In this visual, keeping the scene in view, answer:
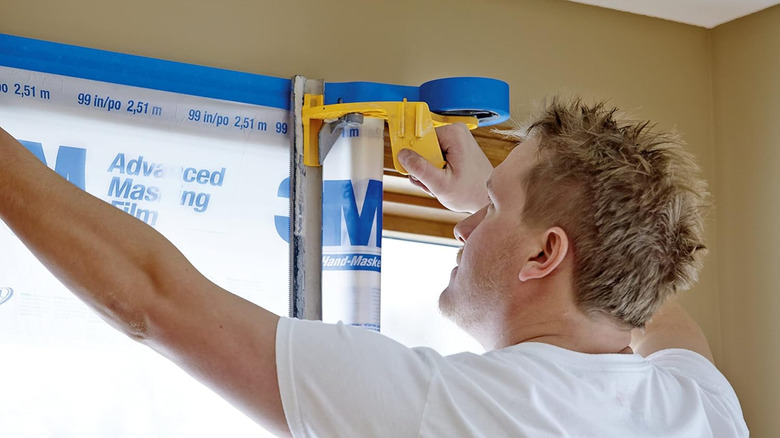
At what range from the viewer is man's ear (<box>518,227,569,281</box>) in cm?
113

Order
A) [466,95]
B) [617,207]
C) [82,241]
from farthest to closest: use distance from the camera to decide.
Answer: [466,95] → [617,207] → [82,241]

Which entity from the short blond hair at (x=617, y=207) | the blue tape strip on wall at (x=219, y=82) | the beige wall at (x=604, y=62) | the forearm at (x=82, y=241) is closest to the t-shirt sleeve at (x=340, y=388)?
the forearm at (x=82, y=241)

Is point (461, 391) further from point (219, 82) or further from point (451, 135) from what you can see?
point (219, 82)

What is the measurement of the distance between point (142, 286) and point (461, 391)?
0.36 metres

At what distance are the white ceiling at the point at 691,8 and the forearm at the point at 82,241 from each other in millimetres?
1326

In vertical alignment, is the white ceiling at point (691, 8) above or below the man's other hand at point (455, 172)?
above

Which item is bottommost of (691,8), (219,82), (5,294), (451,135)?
(5,294)

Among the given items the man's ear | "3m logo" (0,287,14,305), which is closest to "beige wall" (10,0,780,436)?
"3m logo" (0,287,14,305)

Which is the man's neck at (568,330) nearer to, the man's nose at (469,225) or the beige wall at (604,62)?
the man's nose at (469,225)

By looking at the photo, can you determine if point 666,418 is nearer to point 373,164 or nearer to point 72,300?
point 373,164

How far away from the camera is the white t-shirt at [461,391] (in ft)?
3.21

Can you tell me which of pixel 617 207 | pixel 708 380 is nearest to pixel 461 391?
pixel 617 207

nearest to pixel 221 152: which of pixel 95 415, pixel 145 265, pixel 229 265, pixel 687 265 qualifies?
pixel 229 265

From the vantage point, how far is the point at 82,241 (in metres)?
0.92
